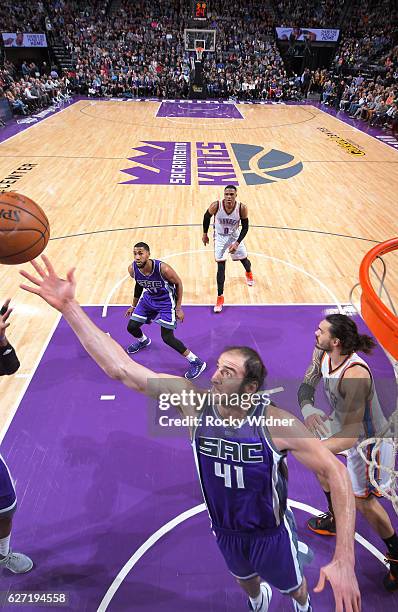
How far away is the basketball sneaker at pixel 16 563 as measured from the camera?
9.60ft

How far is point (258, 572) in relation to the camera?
2.22 metres

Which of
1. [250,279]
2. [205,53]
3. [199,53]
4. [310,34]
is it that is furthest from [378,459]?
[310,34]

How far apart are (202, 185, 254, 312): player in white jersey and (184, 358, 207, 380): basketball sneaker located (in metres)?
1.21

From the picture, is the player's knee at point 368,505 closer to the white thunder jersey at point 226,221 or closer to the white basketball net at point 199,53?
the white thunder jersey at point 226,221

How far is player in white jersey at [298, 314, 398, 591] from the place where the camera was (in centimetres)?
269

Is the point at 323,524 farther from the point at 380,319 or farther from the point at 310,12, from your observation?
the point at 310,12

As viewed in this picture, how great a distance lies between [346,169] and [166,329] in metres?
9.63

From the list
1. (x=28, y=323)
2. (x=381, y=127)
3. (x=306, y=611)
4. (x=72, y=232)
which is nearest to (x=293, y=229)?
(x=72, y=232)

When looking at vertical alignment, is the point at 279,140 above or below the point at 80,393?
above

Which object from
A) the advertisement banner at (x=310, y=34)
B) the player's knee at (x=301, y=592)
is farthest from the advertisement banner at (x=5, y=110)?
the player's knee at (x=301, y=592)

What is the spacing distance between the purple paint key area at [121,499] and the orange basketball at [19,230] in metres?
1.74

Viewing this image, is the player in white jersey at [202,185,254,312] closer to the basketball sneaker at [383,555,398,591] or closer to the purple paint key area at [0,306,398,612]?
the purple paint key area at [0,306,398,612]

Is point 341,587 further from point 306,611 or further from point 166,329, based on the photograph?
point 166,329

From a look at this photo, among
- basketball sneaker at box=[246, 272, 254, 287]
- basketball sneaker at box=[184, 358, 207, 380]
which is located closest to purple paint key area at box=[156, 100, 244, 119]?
basketball sneaker at box=[246, 272, 254, 287]
